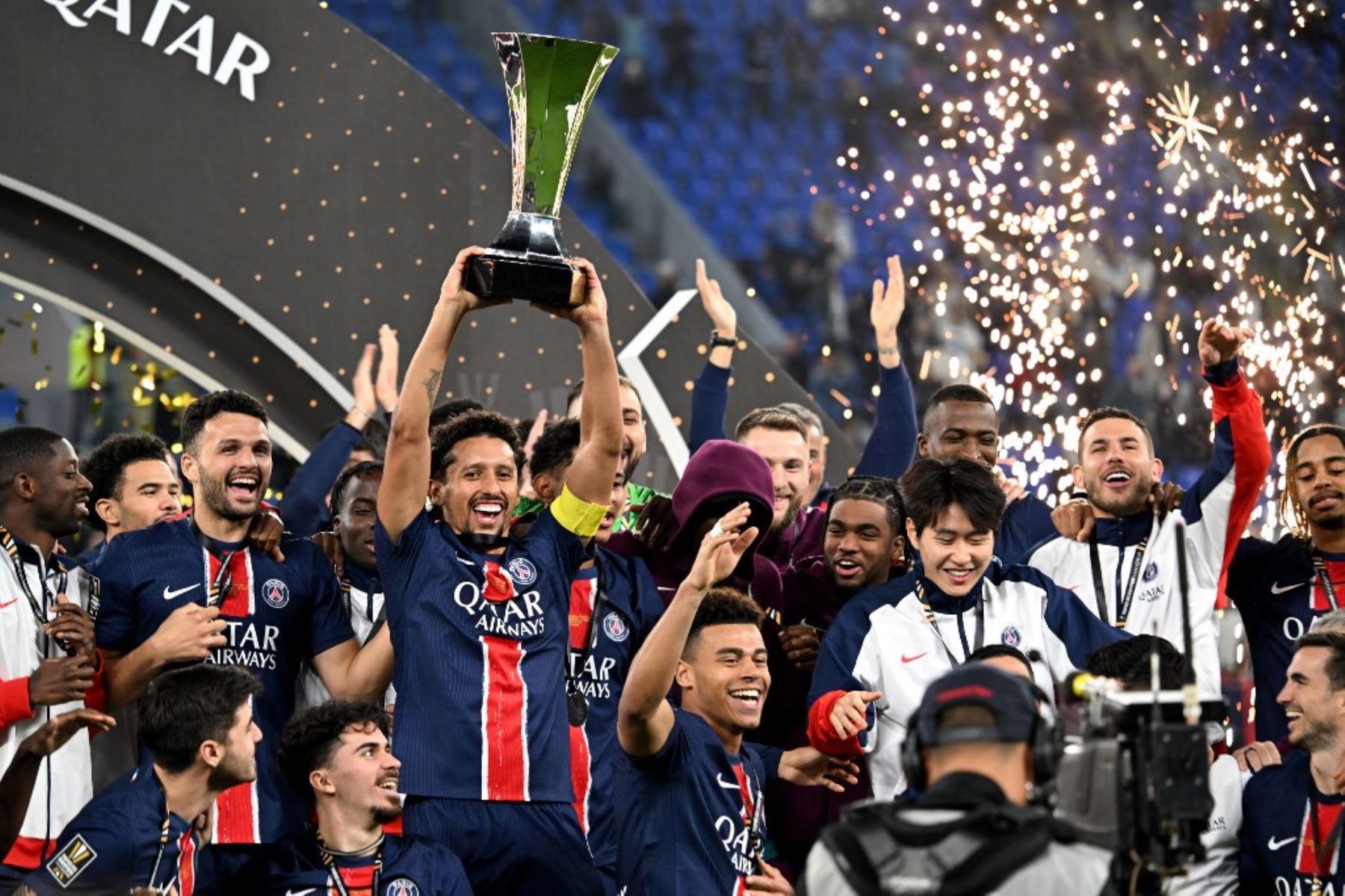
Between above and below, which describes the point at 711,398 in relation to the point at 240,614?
above

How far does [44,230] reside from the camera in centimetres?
781

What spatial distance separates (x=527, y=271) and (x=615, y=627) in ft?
4.24

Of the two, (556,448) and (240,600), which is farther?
(556,448)

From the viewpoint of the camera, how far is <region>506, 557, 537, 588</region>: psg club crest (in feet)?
15.8

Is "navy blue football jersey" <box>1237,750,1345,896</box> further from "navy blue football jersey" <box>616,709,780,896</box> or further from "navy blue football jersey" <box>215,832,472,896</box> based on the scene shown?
"navy blue football jersey" <box>215,832,472,896</box>

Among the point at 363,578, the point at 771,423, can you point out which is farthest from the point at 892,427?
the point at 363,578

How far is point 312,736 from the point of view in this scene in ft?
16.9

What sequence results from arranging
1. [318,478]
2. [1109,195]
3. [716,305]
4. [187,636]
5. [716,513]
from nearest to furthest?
[187,636] → [716,513] → [318,478] → [716,305] → [1109,195]

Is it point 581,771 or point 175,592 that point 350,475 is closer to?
point 175,592

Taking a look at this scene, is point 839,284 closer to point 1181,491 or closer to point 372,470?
point 1181,491

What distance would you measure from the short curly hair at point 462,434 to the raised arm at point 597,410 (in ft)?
0.77

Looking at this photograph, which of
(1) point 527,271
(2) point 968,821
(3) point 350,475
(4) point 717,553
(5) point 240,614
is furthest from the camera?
(3) point 350,475

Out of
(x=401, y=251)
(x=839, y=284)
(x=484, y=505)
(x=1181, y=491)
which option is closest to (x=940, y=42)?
(x=839, y=284)

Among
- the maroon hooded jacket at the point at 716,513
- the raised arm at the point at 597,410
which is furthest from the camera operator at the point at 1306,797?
the raised arm at the point at 597,410
